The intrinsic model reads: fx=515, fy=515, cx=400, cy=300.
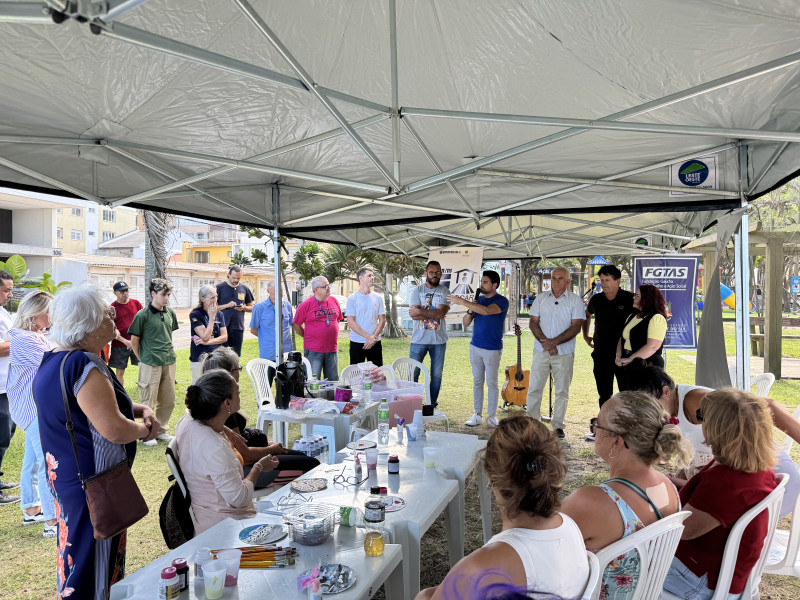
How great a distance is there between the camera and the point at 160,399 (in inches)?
222

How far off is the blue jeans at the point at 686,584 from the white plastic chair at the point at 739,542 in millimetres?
25

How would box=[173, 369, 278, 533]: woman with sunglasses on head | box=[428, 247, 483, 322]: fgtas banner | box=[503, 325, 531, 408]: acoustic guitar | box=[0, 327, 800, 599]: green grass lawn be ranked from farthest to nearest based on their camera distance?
box=[428, 247, 483, 322]: fgtas banner, box=[503, 325, 531, 408]: acoustic guitar, box=[0, 327, 800, 599]: green grass lawn, box=[173, 369, 278, 533]: woman with sunglasses on head

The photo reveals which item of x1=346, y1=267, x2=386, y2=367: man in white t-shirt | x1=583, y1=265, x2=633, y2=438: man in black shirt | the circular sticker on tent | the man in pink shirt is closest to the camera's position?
the circular sticker on tent

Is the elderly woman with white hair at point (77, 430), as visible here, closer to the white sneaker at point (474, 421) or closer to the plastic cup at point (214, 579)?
the plastic cup at point (214, 579)

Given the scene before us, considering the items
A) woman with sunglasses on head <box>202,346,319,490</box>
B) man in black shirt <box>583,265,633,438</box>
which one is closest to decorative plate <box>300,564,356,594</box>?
woman with sunglasses on head <box>202,346,319,490</box>

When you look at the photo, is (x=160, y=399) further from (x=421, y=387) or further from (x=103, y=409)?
(x=103, y=409)

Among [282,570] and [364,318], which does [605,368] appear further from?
[282,570]

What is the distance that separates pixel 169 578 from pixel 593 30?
106 inches

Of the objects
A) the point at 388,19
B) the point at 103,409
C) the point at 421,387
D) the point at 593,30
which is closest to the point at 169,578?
the point at 103,409

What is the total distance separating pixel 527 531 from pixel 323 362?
535 centimetres

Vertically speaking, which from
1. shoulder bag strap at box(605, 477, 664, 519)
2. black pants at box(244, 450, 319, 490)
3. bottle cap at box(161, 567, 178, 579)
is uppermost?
shoulder bag strap at box(605, 477, 664, 519)

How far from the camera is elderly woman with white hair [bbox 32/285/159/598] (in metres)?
2.02

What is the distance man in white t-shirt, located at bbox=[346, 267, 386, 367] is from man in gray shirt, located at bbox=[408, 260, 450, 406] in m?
0.49

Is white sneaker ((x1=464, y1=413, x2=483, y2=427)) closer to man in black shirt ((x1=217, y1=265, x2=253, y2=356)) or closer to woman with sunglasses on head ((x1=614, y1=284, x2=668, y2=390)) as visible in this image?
woman with sunglasses on head ((x1=614, y1=284, x2=668, y2=390))
